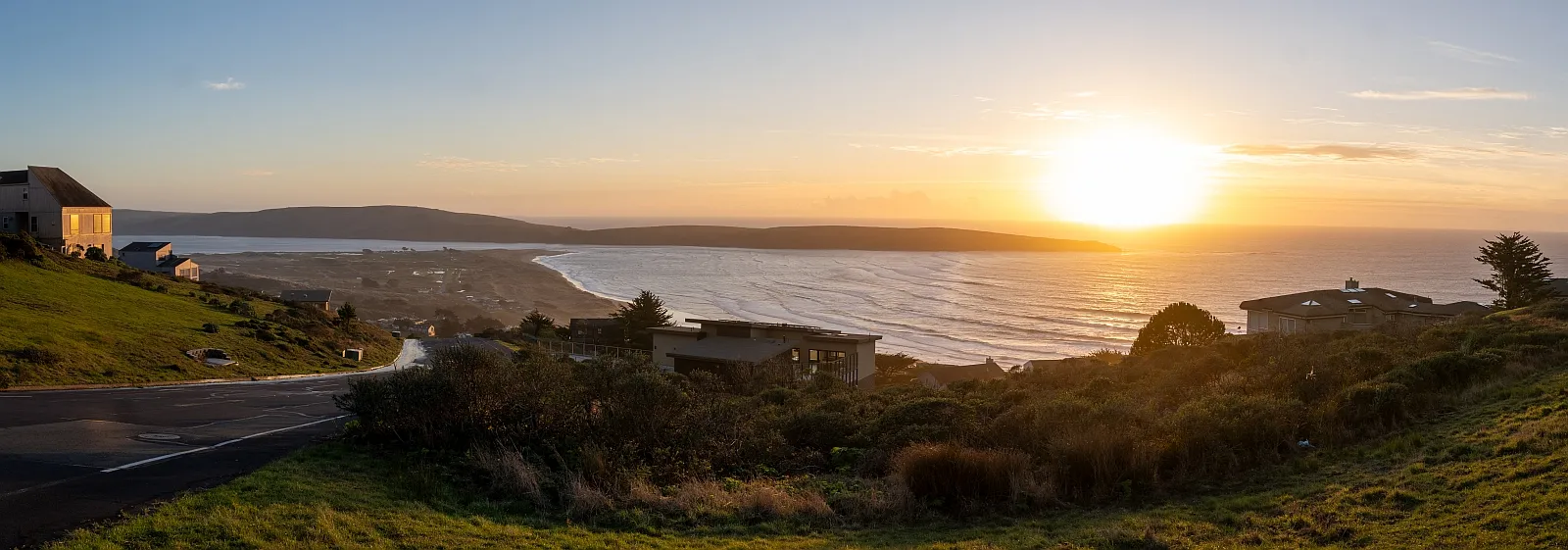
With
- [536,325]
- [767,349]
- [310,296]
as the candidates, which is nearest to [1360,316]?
[767,349]

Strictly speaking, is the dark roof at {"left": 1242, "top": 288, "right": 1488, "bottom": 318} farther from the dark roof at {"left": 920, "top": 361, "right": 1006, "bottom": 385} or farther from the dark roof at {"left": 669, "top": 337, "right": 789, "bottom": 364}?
the dark roof at {"left": 669, "top": 337, "right": 789, "bottom": 364}

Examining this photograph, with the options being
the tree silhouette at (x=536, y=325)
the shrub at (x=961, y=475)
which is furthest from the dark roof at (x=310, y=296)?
the shrub at (x=961, y=475)

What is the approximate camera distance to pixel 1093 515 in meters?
9.23

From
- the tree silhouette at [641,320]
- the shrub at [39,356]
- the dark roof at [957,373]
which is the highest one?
the shrub at [39,356]

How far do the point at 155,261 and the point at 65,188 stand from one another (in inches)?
646

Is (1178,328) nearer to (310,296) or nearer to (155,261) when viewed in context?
(310,296)

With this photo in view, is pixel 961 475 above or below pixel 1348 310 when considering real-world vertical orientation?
below

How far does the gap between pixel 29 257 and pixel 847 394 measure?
29690 millimetres

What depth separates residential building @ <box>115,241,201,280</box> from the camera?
54.8 m

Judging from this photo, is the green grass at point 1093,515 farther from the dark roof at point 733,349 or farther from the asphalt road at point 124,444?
the dark roof at point 733,349

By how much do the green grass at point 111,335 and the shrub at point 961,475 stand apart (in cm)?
1707

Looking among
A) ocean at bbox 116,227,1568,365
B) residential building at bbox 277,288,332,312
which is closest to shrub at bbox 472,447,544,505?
ocean at bbox 116,227,1568,365

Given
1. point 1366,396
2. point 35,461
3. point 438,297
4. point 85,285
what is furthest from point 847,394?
point 438,297

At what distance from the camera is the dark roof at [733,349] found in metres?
29.5
